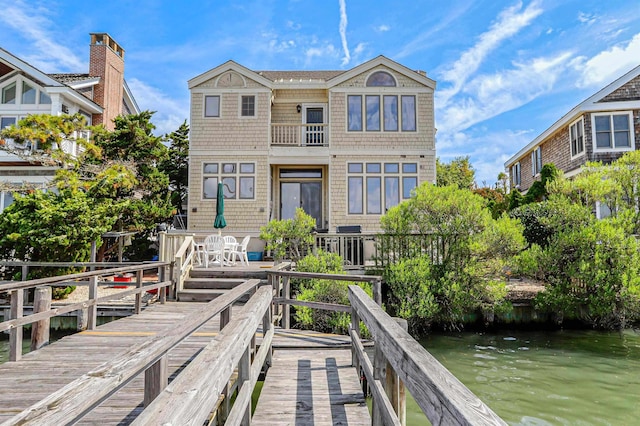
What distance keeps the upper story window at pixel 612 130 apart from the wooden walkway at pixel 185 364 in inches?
610

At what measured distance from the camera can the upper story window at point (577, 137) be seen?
53.2 feet

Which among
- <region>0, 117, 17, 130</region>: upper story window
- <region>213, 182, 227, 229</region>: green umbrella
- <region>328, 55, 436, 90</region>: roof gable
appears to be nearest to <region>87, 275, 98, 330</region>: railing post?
<region>213, 182, 227, 229</region>: green umbrella

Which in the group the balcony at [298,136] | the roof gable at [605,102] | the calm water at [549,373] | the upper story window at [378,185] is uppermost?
the roof gable at [605,102]

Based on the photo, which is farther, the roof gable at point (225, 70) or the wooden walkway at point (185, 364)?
the roof gable at point (225, 70)

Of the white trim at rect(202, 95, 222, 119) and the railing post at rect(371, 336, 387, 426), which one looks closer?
the railing post at rect(371, 336, 387, 426)

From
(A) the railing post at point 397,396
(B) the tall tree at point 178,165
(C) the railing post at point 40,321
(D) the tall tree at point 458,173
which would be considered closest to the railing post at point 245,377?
(A) the railing post at point 397,396

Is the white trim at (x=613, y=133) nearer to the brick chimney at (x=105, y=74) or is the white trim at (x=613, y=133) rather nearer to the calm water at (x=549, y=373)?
the calm water at (x=549, y=373)

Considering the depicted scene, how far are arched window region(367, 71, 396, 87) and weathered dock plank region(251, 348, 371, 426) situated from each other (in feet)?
38.8

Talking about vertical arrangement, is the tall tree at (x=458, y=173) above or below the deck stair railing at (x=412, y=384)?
above

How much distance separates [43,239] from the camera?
966 cm

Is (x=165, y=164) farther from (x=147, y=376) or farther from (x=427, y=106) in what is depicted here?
(x=147, y=376)

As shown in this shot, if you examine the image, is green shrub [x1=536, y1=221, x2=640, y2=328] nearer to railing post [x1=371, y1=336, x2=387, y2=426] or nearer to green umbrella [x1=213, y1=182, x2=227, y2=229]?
railing post [x1=371, y1=336, x2=387, y2=426]

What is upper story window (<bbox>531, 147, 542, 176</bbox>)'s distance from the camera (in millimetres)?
21228

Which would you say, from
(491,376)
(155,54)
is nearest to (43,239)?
(491,376)
